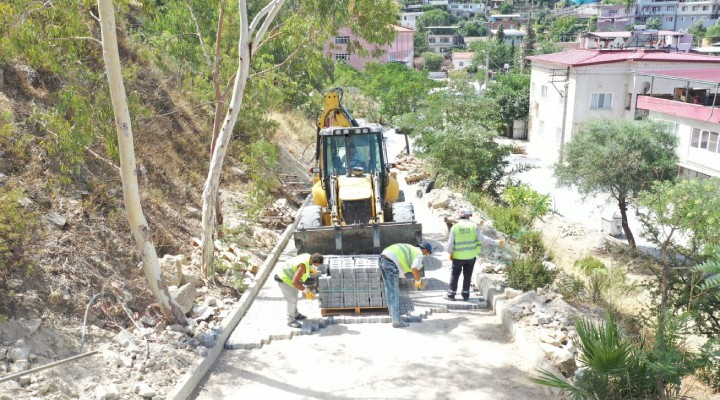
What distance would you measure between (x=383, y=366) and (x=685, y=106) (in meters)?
25.0

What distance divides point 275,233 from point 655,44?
117 feet

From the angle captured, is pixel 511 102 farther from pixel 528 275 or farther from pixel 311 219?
pixel 528 275

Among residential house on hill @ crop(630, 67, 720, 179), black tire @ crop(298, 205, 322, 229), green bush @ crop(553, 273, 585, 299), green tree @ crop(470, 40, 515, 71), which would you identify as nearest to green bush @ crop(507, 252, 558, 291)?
green bush @ crop(553, 273, 585, 299)

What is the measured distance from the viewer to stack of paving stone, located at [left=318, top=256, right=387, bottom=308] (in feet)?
31.3

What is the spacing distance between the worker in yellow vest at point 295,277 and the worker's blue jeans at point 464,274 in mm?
2277

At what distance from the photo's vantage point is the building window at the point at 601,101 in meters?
35.8

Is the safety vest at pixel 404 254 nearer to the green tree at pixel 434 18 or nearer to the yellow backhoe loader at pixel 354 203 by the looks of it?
the yellow backhoe loader at pixel 354 203

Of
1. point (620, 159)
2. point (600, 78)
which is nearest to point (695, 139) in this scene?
point (600, 78)

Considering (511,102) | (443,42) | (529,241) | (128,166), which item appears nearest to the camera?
(128,166)

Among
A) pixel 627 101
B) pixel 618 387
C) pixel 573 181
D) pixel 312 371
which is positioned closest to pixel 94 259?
pixel 312 371

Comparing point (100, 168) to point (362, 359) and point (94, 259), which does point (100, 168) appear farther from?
point (362, 359)

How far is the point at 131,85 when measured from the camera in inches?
643

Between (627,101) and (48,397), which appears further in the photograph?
(627,101)

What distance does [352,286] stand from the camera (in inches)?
378
